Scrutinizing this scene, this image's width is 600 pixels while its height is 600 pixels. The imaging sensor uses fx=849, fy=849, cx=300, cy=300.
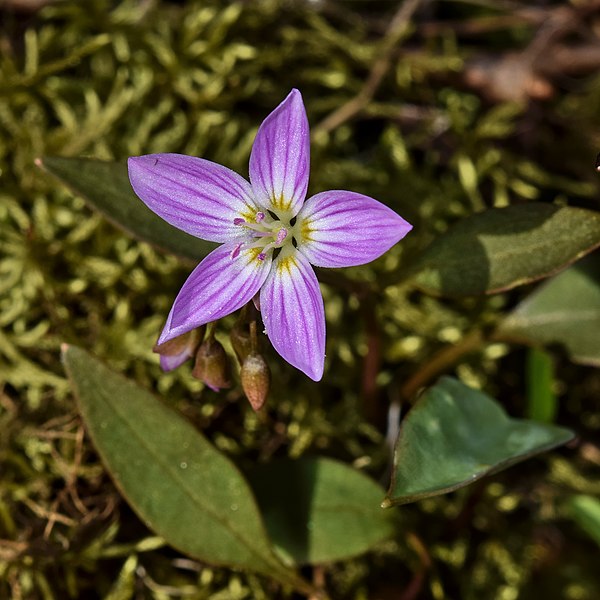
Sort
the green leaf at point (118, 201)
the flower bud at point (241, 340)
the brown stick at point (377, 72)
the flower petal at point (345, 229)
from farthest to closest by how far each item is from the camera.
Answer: the brown stick at point (377, 72), the green leaf at point (118, 201), the flower bud at point (241, 340), the flower petal at point (345, 229)

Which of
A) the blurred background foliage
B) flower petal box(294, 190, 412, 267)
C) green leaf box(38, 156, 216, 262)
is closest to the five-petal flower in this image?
flower petal box(294, 190, 412, 267)

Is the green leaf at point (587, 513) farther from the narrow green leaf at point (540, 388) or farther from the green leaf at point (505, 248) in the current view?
the green leaf at point (505, 248)

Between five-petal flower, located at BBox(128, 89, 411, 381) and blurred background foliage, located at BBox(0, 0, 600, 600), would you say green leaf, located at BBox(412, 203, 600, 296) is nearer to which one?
blurred background foliage, located at BBox(0, 0, 600, 600)

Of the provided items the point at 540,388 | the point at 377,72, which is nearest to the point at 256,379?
the point at 540,388

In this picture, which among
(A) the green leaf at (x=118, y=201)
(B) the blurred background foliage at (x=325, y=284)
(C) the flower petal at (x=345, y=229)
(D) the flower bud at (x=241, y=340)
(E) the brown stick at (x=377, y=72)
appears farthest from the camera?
(E) the brown stick at (x=377, y=72)

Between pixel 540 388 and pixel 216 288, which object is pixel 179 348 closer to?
pixel 216 288

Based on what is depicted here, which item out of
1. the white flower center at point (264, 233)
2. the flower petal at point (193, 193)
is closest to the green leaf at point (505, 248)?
the white flower center at point (264, 233)
